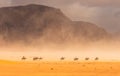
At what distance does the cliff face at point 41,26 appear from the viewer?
162m

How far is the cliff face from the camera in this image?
16250cm

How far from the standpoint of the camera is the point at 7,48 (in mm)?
156125

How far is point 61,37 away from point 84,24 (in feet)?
53.4

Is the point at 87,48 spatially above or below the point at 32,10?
below

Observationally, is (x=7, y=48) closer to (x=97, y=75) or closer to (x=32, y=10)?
(x=32, y=10)

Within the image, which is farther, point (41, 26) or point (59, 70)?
point (41, 26)

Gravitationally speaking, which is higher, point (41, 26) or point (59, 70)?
point (41, 26)

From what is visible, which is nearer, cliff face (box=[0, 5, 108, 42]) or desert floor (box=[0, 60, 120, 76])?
desert floor (box=[0, 60, 120, 76])

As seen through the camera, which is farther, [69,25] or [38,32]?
[69,25]

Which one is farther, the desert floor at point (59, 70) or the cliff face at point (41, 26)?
the cliff face at point (41, 26)

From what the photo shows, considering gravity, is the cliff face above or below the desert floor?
above

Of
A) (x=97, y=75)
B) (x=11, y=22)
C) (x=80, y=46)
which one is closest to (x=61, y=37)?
(x=80, y=46)

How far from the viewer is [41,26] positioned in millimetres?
173375

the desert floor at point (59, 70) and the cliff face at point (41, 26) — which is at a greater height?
the cliff face at point (41, 26)
